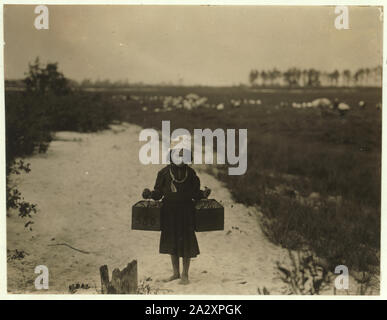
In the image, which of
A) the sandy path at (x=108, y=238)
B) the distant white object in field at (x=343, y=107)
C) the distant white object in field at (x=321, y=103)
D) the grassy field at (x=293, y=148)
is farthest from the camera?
the distant white object in field at (x=321, y=103)

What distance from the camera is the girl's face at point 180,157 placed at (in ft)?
16.6

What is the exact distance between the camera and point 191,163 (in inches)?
221

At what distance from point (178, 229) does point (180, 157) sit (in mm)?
759

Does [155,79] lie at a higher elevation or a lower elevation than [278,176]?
higher

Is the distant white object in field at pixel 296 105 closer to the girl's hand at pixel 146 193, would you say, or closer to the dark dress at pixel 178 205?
the dark dress at pixel 178 205

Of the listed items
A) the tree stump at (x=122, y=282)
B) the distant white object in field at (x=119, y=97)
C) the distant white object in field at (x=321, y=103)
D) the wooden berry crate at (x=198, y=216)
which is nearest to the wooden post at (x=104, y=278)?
the tree stump at (x=122, y=282)

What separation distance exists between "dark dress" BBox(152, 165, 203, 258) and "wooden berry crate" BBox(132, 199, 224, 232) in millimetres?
65

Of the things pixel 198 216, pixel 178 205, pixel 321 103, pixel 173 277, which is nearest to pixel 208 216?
pixel 198 216

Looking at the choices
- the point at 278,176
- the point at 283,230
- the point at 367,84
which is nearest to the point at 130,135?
the point at 278,176

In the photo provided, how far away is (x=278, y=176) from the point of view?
8.00 m

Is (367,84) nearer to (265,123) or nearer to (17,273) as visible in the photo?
(265,123)

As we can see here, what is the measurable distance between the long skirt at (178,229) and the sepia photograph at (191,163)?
0.04 ft

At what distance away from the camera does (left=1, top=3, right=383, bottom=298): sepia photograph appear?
5.38 meters

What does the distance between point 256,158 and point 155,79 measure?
2474mm
